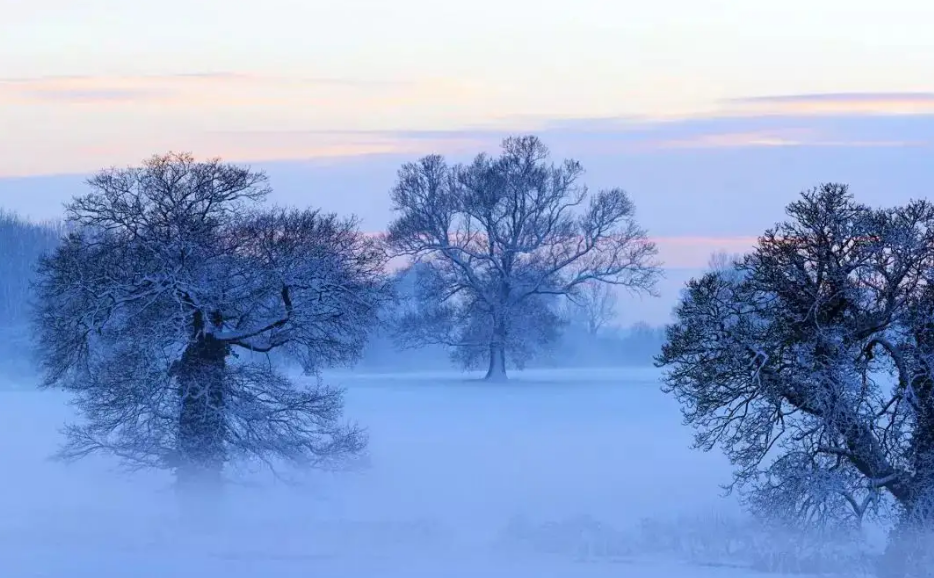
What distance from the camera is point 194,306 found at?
2486 cm

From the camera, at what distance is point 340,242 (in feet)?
85.3

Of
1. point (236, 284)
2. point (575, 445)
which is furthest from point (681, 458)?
point (236, 284)

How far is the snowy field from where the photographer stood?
20.8m

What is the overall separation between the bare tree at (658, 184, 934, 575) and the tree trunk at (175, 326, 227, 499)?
9751 mm

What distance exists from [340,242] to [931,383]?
1189cm

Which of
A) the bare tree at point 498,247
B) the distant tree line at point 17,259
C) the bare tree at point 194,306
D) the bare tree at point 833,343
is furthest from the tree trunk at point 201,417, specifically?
the distant tree line at point 17,259

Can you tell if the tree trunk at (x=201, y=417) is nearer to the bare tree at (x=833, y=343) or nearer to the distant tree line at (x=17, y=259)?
the bare tree at (x=833, y=343)

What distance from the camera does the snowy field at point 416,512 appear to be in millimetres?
20828

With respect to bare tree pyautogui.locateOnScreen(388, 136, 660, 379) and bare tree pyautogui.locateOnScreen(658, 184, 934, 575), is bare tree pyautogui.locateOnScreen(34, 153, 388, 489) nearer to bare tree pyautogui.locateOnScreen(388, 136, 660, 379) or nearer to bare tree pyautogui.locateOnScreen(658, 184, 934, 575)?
bare tree pyautogui.locateOnScreen(658, 184, 934, 575)

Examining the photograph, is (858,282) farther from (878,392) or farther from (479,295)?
(479,295)

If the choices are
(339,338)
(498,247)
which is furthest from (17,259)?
(339,338)

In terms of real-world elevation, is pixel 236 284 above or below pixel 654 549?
above

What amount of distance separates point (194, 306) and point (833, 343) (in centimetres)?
1220

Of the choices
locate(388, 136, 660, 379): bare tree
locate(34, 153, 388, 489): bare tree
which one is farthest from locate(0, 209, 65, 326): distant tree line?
locate(34, 153, 388, 489): bare tree
